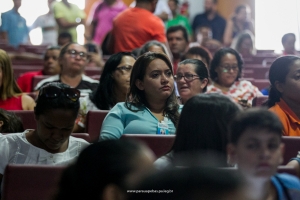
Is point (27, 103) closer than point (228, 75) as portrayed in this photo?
Yes

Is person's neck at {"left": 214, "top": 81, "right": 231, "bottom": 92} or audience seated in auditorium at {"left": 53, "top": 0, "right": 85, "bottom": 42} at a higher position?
audience seated in auditorium at {"left": 53, "top": 0, "right": 85, "bottom": 42}

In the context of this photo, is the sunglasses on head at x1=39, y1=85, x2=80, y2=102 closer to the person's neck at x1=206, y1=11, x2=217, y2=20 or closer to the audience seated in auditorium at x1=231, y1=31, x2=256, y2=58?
the audience seated in auditorium at x1=231, y1=31, x2=256, y2=58

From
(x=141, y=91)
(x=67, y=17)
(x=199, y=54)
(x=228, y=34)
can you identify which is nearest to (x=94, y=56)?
(x=67, y=17)

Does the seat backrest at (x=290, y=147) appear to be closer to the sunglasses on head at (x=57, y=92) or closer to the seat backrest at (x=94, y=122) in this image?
the sunglasses on head at (x=57, y=92)

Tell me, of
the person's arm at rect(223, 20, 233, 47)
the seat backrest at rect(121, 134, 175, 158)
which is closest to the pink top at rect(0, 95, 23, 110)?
the seat backrest at rect(121, 134, 175, 158)

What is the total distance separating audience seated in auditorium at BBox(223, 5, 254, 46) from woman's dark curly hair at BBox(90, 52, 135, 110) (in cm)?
571

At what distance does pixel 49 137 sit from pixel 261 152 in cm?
126

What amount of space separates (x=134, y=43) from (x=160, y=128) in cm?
277

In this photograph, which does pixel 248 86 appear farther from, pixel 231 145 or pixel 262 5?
pixel 262 5

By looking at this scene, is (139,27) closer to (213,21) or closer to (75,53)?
(75,53)

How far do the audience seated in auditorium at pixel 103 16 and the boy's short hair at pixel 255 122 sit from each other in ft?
21.5

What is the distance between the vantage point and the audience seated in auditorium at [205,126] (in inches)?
91.4

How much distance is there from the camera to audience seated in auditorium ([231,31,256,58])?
8430mm

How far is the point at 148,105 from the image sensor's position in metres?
3.80
